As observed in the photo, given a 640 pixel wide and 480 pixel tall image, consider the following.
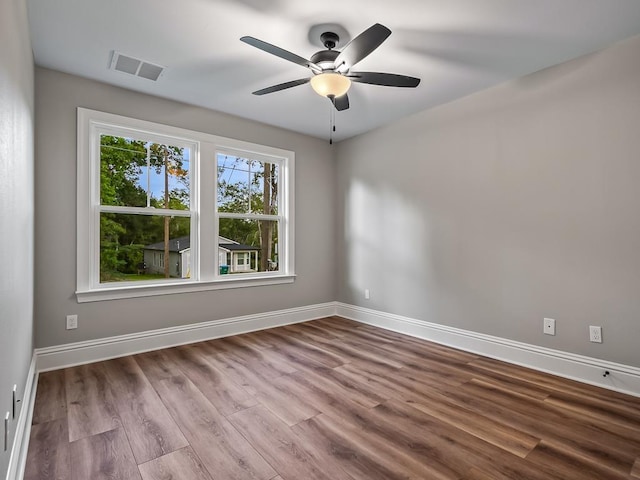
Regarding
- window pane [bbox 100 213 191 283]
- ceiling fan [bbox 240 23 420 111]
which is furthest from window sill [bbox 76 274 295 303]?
ceiling fan [bbox 240 23 420 111]

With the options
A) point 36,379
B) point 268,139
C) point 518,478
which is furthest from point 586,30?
point 36,379

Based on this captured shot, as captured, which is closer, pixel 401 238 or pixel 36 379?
pixel 36 379

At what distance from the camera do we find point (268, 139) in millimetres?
4309

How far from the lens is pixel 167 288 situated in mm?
3520

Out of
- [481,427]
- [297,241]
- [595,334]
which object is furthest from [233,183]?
[595,334]

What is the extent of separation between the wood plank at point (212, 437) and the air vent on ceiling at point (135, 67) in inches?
102

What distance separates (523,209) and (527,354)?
1280 mm

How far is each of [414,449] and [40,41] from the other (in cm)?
370

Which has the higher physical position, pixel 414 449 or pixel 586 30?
pixel 586 30

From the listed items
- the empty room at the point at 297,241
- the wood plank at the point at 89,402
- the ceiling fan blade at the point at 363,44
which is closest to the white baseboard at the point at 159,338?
the empty room at the point at 297,241

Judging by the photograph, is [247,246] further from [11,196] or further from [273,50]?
[11,196]

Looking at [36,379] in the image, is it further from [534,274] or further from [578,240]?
[578,240]

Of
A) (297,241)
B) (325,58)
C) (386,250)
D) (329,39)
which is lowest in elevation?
(386,250)

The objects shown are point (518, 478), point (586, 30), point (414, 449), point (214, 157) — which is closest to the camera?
point (518, 478)
